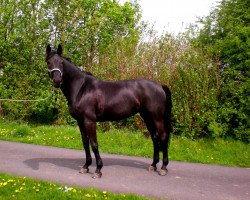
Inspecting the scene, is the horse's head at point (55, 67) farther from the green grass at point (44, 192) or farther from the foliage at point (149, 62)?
the foliage at point (149, 62)

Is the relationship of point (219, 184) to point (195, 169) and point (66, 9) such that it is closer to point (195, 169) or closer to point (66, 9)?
point (195, 169)

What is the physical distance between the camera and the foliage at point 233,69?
1026 cm

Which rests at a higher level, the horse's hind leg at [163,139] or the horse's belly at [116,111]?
the horse's belly at [116,111]

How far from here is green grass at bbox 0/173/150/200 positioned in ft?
17.2

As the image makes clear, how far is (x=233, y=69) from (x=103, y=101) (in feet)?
17.5

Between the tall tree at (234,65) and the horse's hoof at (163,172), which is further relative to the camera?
the tall tree at (234,65)

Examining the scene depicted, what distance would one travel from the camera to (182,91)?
441 inches

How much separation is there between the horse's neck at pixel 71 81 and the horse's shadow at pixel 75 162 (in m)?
1.57

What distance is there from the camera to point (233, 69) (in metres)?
10.6

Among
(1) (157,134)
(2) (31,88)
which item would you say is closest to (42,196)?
(1) (157,134)

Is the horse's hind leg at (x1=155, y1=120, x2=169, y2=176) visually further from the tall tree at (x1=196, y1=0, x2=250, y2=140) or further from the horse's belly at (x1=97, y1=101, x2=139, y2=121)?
the tall tree at (x1=196, y1=0, x2=250, y2=140)

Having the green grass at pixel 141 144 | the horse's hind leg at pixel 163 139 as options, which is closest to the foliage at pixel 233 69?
the green grass at pixel 141 144

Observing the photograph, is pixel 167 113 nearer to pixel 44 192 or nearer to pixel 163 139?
pixel 163 139

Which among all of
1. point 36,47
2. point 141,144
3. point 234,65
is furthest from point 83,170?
point 36,47
